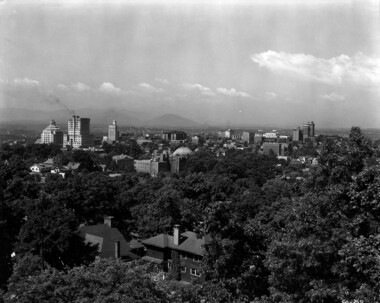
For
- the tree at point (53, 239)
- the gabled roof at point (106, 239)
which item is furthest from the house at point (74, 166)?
the tree at point (53, 239)

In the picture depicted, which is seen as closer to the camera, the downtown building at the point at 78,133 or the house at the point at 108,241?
the house at the point at 108,241

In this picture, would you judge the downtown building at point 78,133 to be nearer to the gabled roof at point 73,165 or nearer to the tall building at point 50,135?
the tall building at point 50,135

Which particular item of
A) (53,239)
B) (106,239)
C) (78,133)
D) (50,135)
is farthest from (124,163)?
(53,239)

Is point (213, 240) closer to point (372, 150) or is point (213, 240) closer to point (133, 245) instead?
point (372, 150)

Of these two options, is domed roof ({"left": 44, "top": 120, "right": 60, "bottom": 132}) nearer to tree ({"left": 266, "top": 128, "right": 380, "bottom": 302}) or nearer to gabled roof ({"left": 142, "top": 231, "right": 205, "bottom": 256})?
gabled roof ({"left": 142, "top": 231, "right": 205, "bottom": 256})

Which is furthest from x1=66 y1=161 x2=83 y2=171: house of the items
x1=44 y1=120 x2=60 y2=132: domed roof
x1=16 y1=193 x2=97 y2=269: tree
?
x1=44 y1=120 x2=60 y2=132: domed roof

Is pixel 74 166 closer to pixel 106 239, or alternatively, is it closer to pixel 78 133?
pixel 106 239
